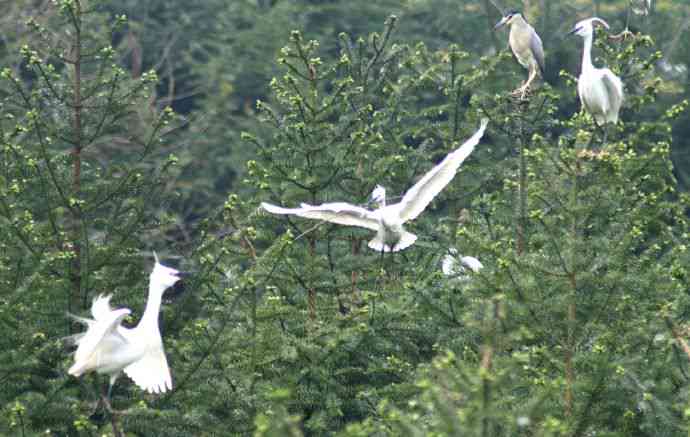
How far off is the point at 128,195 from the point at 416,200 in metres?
1.89

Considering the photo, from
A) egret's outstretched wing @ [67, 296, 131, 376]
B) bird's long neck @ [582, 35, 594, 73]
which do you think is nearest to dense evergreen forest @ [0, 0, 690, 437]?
egret's outstretched wing @ [67, 296, 131, 376]

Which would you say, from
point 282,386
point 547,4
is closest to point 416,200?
point 282,386

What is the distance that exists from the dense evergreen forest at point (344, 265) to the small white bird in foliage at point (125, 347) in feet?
0.34

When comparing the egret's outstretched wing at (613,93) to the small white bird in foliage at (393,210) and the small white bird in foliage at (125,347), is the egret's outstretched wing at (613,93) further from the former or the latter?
the small white bird in foliage at (125,347)

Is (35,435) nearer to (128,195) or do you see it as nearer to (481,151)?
(128,195)

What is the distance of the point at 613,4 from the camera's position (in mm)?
20031

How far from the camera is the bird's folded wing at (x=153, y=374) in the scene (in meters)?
7.47

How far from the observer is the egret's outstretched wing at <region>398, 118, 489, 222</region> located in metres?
8.41

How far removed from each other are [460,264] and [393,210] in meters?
0.95

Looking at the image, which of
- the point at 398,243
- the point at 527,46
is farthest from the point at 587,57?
the point at 398,243

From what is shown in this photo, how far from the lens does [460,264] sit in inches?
309

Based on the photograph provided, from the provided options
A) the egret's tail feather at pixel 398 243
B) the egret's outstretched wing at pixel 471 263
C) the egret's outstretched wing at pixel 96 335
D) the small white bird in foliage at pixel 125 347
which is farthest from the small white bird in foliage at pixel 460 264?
the egret's outstretched wing at pixel 96 335

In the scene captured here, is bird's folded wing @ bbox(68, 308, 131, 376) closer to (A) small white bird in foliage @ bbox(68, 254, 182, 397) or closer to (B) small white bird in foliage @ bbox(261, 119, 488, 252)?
(A) small white bird in foliage @ bbox(68, 254, 182, 397)

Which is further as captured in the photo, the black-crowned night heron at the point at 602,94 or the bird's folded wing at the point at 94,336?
the black-crowned night heron at the point at 602,94
